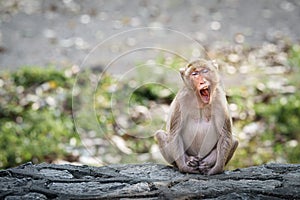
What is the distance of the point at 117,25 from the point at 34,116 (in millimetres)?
2587

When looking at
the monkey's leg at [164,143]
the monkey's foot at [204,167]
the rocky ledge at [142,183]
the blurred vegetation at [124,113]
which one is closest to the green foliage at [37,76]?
the blurred vegetation at [124,113]

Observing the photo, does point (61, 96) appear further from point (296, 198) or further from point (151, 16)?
point (296, 198)

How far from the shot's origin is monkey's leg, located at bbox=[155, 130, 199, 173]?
374 cm

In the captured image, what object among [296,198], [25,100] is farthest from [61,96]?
[296,198]

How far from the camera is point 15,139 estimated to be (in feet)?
20.6

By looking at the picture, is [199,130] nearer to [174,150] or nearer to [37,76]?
[174,150]

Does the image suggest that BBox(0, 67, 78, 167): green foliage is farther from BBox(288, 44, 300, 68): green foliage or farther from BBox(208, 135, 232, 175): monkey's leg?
BBox(208, 135, 232, 175): monkey's leg

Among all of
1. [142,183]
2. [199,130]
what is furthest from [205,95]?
[142,183]

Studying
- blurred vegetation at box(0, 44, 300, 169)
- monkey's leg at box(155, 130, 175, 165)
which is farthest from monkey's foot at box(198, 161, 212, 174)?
blurred vegetation at box(0, 44, 300, 169)

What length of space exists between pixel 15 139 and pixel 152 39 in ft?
8.92

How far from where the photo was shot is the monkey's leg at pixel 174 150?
12.3 feet

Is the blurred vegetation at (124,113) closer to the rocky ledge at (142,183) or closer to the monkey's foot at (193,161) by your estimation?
the rocky ledge at (142,183)

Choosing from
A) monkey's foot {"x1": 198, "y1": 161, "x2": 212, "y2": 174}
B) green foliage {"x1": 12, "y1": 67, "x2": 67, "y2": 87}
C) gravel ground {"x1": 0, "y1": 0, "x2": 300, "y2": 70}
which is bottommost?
monkey's foot {"x1": 198, "y1": 161, "x2": 212, "y2": 174}

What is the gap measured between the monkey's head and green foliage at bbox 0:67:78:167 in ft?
9.23
